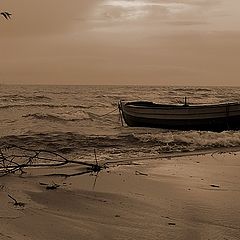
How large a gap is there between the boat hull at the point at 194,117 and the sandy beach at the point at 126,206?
1079 centimetres

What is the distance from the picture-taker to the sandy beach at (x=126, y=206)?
4.30 meters

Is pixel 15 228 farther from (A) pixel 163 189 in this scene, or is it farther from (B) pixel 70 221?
(A) pixel 163 189

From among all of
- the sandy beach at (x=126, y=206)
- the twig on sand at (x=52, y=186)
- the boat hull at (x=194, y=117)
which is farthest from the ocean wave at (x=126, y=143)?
the twig on sand at (x=52, y=186)

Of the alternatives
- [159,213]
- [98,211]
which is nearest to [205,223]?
[159,213]

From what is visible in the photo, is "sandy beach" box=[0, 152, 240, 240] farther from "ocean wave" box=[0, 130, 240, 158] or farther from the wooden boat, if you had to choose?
the wooden boat

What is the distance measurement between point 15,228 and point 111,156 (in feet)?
23.2

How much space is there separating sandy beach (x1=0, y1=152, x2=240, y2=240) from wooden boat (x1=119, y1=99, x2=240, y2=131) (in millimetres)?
10793

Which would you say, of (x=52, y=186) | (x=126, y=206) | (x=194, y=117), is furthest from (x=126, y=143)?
(x=126, y=206)

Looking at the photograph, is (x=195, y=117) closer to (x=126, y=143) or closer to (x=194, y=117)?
(x=194, y=117)

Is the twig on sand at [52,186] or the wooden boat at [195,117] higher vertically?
the twig on sand at [52,186]

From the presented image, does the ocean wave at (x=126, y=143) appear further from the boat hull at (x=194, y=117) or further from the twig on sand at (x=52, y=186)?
the twig on sand at (x=52, y=186)

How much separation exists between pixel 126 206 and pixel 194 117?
46.5 feet

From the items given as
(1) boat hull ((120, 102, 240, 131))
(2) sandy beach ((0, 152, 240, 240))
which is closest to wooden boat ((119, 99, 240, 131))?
(1) boat hull ((120, 102, 240, 131))

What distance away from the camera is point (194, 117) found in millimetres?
19062
